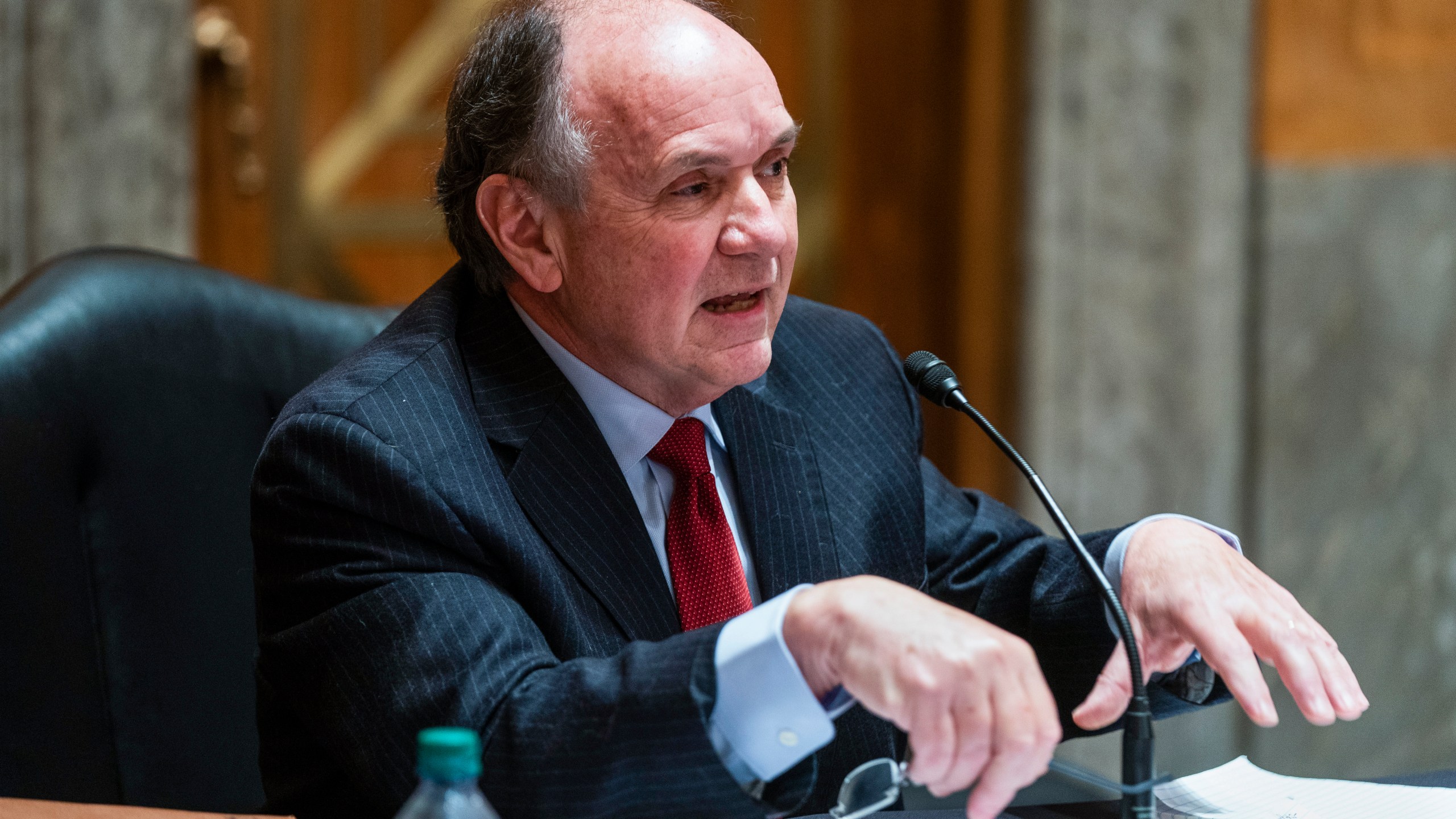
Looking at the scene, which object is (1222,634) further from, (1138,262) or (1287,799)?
(1138,262)

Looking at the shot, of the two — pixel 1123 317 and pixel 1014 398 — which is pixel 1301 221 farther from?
pixel 1014 398

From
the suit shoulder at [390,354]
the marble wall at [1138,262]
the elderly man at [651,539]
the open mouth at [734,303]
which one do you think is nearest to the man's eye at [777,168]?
the elderly man at [651,539]

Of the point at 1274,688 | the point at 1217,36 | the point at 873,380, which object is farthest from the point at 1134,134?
the point at 873,380

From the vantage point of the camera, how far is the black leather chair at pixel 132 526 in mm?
1396

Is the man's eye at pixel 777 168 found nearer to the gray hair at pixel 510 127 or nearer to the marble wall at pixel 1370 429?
the gray hair at pixel 510 127

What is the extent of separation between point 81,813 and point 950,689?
0.53 m

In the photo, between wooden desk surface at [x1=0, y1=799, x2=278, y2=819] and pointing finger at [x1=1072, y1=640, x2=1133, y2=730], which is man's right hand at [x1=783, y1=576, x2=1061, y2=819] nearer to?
pointing finger at [x1=1072, y1=640, x2=1133, y2=730]

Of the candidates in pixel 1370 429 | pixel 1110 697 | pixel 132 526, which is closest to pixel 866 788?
pixel 1110 697

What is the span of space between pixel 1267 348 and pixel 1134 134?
49 centimetres

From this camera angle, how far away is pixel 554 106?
1315 millimetres

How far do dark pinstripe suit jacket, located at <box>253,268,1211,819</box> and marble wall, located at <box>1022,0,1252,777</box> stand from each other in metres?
1.28

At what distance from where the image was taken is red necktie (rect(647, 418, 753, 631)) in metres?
1.33

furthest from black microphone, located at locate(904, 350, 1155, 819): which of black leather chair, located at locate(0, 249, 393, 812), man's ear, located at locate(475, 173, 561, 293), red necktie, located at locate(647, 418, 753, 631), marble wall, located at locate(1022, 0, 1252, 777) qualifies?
marble wall, located at locate(1022, 0, 1252, 777)

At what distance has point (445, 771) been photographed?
755 millimetres
